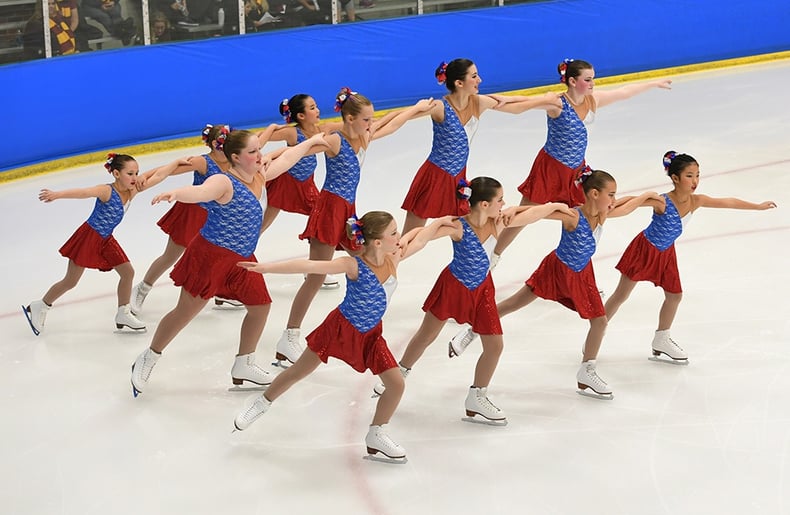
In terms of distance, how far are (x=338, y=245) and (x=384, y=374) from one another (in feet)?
4.95

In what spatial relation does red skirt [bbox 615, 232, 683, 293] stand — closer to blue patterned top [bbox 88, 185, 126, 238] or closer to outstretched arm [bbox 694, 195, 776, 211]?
outstretched arm [bbox 694, 195, 776, 211]

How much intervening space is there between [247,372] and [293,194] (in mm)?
1499

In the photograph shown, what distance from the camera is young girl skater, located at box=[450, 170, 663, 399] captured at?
5.56 m

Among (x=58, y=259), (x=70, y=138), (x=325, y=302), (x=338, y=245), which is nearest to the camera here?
(x=338, y=245)

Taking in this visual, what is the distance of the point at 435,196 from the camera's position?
6.66 m

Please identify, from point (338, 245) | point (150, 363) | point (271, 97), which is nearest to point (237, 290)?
point (150, 363)

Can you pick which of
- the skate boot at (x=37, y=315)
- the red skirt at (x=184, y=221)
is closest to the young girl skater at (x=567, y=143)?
the red skirt at (x=184, y=221)

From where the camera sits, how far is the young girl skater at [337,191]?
6043 millimetres

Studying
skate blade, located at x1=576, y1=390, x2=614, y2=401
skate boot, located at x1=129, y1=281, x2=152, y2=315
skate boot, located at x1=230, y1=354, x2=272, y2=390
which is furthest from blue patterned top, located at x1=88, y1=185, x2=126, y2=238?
skate blade, located at x1=576, y1=390, x2=614, y2=401

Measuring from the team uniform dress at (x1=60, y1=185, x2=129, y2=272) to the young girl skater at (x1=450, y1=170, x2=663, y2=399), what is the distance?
2.32m

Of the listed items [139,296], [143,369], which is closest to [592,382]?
[143,369]

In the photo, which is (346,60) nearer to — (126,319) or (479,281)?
(126,319)

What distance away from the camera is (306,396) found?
18.4 feet

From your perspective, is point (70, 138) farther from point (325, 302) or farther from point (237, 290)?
point (237, 290)
